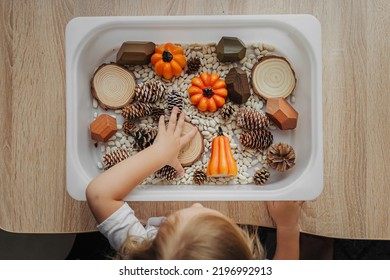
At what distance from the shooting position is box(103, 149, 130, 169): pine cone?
3.20 ft

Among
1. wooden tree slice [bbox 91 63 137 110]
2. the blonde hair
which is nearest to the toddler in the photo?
the blonde hair

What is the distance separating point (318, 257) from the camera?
97 centimetres

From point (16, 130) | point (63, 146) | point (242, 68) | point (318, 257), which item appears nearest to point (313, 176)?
point (318, 257)

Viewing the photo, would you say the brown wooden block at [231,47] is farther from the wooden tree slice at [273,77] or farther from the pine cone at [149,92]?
the pine cone at [149,92]

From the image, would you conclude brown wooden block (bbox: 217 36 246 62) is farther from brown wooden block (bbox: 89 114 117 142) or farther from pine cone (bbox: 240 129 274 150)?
brown wooden block (bbox: 89 114 117 142)

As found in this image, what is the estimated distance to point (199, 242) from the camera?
78 cm

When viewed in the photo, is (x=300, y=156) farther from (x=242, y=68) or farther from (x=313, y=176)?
(x=242, y=68)

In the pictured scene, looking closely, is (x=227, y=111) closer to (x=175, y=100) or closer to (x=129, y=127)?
(x=175, y=100)

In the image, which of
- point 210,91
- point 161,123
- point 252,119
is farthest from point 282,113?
point 161,123

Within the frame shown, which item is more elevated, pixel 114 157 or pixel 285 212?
pixel 114 157

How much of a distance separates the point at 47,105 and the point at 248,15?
1.59ft

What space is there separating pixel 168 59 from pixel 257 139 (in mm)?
271

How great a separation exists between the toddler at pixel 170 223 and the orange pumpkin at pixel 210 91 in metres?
0.05

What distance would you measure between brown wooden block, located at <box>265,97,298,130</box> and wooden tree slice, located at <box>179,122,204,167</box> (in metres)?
0.17
